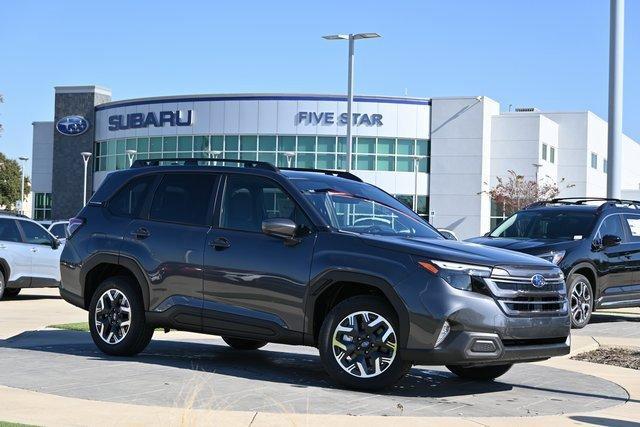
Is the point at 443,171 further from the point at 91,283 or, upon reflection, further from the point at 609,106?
the point at 91,283

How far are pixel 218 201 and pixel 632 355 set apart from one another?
5.17 metres

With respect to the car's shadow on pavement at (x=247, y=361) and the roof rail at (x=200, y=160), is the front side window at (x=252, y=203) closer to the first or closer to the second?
the roof rail at (x=200, y=160)

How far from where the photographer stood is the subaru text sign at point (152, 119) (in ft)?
212

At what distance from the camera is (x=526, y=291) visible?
7.88m

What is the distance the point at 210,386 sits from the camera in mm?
7887

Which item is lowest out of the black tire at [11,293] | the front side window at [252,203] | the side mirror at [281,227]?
the black tire at [11,293]

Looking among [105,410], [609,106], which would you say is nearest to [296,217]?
[105,410]

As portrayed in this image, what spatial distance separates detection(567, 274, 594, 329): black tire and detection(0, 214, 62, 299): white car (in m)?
9.77

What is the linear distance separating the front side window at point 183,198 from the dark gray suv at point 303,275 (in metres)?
0.01

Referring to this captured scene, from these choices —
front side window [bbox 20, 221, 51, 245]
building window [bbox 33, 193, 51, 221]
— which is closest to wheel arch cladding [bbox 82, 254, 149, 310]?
front side window [bbox 20, 221, 51, 245]

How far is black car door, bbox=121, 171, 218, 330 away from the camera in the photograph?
29.5ft

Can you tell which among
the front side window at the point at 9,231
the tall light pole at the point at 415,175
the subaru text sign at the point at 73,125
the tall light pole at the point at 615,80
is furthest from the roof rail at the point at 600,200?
the subaru text sign at the point at 73,125

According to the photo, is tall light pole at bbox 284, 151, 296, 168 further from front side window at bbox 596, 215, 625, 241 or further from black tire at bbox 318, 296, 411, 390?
black tire at bbox 318, 296, 411, 390

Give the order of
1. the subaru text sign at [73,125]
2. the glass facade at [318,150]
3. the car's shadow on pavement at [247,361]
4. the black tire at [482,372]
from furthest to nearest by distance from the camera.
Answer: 1. the subaru text sign at [73,125]
2. the glass facade at [318,150]
3. the black tire at [482,372]
4. the car's shadow on pavement at [247,361]
